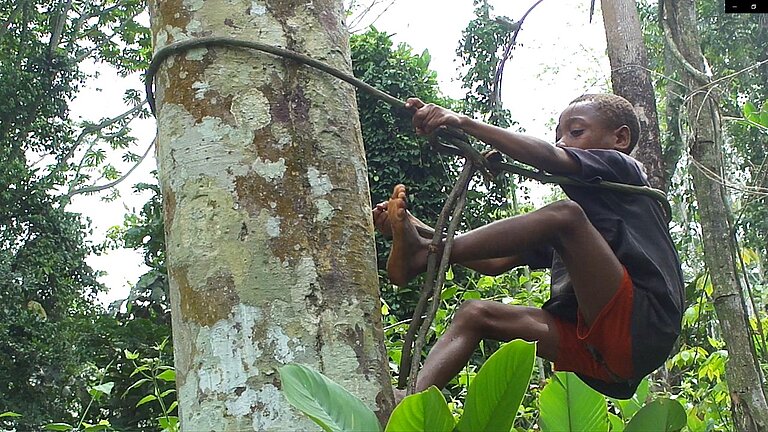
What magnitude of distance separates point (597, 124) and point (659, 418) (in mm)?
1128

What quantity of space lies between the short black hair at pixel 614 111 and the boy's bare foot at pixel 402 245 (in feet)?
2.05

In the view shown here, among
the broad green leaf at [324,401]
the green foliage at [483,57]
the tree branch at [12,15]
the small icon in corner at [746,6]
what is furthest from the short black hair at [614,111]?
the tree branch at [12,15]

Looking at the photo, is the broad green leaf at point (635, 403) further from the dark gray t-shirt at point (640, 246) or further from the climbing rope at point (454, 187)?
the climbing rope at point (454, 187)

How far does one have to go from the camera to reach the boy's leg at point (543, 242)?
61.7 inches

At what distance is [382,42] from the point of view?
6930mm

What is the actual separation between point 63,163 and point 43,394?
3406mm

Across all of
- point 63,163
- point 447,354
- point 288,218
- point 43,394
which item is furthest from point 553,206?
point 63,163

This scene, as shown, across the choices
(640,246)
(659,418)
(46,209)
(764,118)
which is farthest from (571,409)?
(46,209)

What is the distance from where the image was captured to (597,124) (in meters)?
1.96

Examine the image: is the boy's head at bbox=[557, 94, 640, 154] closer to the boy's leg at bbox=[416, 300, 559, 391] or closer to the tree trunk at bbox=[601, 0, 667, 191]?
the boy's leg at bbox=[416, 300, 559, 391]

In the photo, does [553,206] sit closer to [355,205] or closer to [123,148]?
[355,205]

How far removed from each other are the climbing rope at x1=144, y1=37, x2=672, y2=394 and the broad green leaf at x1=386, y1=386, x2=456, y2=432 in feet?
1.15

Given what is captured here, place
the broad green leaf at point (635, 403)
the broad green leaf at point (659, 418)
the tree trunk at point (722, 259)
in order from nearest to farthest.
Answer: the broad green leaf at point (659, 418) < the broad green leaf at point (635, 403) < the tree trunk at point (722, 259)

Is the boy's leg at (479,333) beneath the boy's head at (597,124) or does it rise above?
beneath
